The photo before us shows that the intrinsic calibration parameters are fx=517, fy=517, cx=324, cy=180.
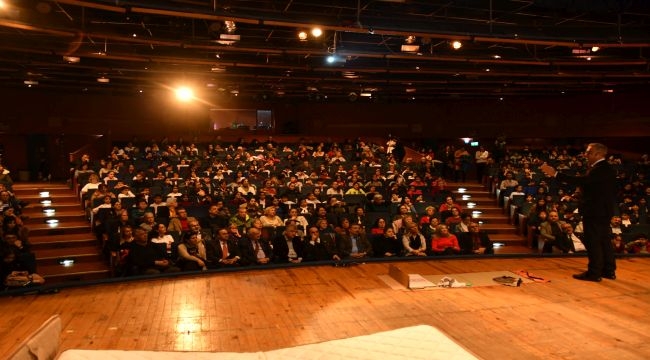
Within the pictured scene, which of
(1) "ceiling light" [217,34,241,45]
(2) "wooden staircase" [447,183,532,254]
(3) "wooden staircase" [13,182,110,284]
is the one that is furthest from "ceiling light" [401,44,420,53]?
(3) "wooden staircase" [13,182,110,284]

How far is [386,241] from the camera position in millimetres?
6855

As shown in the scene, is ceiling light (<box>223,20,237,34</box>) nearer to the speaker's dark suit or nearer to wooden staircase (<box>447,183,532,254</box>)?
wooden staircase (<box>447,183,532,254</box>)

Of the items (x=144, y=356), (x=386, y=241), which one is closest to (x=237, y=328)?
(x=144, y=356)

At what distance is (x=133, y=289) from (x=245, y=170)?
7381mm

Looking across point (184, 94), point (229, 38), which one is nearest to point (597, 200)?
point (229, 38)

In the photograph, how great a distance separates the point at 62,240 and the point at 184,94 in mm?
10469

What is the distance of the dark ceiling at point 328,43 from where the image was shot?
27.5 ft

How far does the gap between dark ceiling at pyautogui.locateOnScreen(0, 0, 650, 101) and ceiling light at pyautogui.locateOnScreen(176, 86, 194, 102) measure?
1.57 meters

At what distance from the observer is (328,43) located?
10.5m

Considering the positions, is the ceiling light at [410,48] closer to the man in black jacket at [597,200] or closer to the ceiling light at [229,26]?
the ceiling light at [229,26]

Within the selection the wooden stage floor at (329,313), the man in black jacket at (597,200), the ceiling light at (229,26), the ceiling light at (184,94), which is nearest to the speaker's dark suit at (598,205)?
the man in black jacket at (597,200)

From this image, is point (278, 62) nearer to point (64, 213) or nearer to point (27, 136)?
point (64, 213)

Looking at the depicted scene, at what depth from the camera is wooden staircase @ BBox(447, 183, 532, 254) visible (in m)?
9.64

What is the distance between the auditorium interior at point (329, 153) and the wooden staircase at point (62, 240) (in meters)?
0.04
